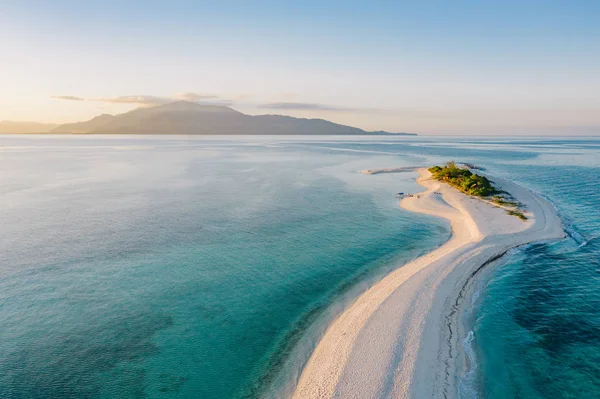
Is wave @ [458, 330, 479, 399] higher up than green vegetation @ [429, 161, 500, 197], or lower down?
lower down

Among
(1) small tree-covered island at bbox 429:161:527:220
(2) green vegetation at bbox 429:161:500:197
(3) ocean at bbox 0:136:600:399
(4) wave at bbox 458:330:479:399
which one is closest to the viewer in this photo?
(4) wave at bbox 458:330:479:399

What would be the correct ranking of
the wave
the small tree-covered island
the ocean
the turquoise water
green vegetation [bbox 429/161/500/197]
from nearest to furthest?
the wave
the ocean
the turquoise water
the small tree-covered island
green vegetation [bbox 429/161/500/197]

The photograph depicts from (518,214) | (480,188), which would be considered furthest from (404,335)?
(480,188)

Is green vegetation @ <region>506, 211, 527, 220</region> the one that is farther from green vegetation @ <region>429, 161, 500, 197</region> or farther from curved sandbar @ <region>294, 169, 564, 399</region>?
green vegetation @ <region>429, 161, 500, 197</region>

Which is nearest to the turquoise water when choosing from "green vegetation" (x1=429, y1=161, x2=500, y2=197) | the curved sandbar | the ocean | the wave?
the ocean

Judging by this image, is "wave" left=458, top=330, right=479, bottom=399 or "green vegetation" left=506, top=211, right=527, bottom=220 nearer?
"wave" left=458, top=330, right=479, bottom=399

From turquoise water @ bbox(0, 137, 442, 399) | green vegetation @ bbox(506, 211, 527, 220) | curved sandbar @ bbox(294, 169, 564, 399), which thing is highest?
green vegetation @ bbox(506, 211, 527, 220)

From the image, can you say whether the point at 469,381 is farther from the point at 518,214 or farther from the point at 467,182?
the point at 467,182

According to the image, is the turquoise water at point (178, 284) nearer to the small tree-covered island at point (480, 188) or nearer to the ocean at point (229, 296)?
the ocean at point (229, 296)
